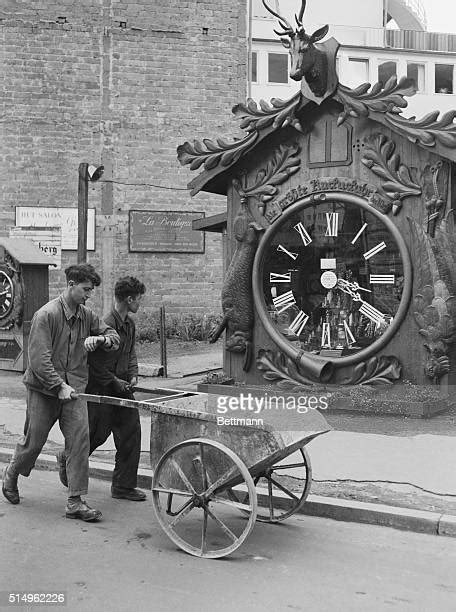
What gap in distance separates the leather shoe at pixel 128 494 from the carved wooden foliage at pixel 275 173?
5.36m

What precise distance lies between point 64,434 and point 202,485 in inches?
55.5

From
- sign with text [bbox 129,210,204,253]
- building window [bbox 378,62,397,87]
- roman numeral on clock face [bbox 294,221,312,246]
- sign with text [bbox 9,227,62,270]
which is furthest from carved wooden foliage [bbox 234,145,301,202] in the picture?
building window [bbox 378,62,397,87]

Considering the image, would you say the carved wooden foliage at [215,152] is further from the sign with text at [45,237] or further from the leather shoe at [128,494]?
the sign with text at [45,237]

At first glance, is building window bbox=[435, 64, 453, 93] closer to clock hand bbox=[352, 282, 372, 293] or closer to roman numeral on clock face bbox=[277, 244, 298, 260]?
roman numeral on clock face bbox=[277, 244, 298, 260]

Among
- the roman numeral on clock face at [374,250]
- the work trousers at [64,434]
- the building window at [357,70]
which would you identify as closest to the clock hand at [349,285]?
the roman numeral on clock face at [374,250]

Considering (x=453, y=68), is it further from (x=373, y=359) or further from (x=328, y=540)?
(x=328, y=540)

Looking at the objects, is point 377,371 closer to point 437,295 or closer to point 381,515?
point 437,295

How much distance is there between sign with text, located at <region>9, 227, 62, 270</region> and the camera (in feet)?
69.4

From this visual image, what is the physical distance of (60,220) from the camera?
843 inches

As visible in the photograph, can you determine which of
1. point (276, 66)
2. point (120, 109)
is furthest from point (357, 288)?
point (276, 66)

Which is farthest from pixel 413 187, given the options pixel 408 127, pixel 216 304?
pixel 216 304

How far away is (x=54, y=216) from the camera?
2142 centimetres

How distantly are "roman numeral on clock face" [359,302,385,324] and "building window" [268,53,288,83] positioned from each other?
22869mm

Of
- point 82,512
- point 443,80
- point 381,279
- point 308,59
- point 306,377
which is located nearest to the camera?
point 82,512
